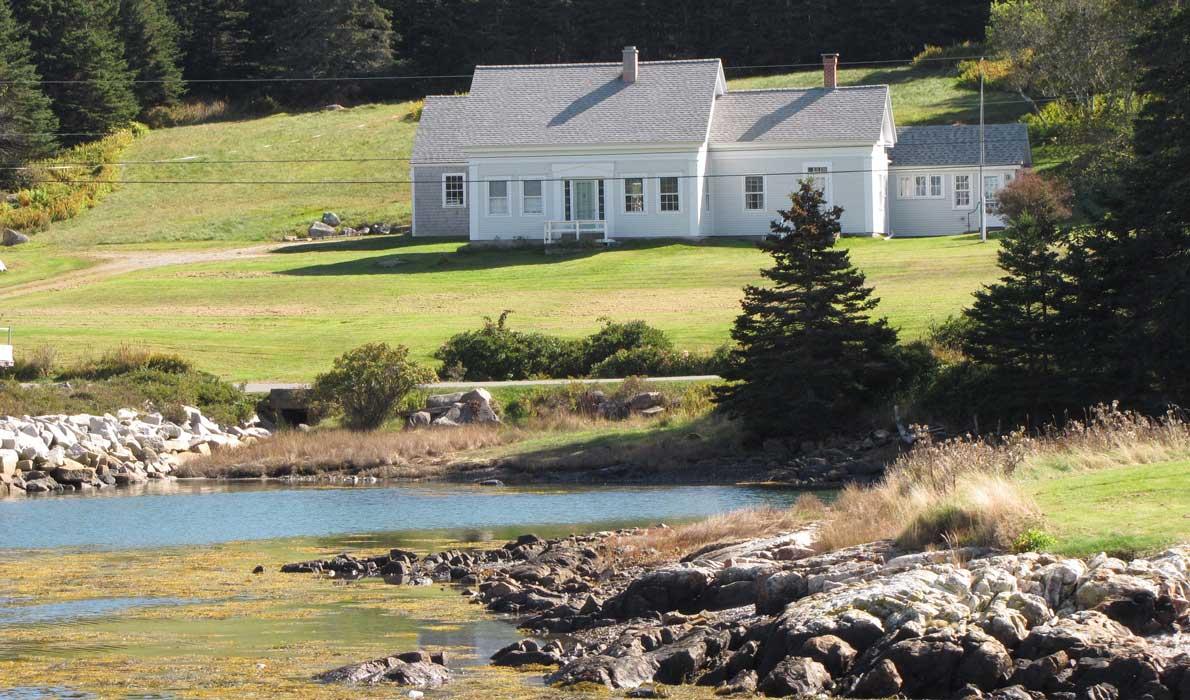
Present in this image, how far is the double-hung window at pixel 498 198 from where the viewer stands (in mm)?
63781

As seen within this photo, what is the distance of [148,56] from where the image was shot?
98.9 meters

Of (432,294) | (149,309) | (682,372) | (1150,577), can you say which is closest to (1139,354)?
(682,372)

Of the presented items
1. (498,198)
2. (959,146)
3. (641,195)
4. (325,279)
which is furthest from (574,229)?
(959,146)

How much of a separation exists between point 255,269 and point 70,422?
2291 cm

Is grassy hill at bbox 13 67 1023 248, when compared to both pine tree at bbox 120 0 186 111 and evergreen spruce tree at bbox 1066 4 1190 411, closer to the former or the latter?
pine tree at bbox 120 0 186 111

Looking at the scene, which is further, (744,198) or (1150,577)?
(744,198)

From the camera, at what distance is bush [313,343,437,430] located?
128 ft

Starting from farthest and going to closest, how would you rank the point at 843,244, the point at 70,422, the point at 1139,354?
the point at 843,244 → the point at 70,422 → the point at 1139,354

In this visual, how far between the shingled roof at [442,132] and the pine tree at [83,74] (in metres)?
28.0

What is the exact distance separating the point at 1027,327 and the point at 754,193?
1215 inches

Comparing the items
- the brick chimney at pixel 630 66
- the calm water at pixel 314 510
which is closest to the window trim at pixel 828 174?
the brick chimney at pixel 630 66

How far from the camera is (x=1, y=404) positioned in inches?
1558

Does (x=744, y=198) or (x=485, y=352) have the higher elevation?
(x=744, y=198)

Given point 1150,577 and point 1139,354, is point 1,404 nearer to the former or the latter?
point 1139,354
